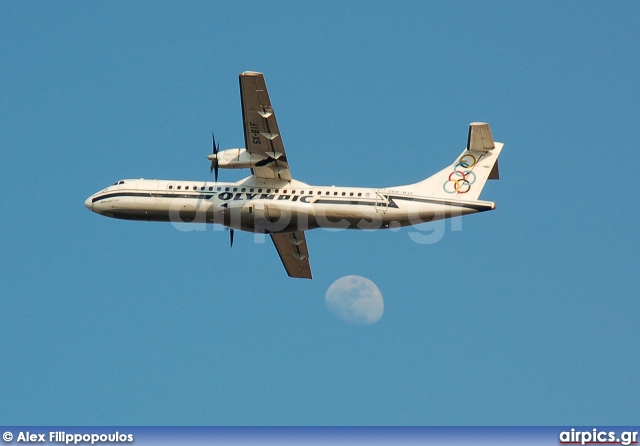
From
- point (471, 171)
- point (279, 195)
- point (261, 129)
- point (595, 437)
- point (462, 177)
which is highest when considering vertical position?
point (261, 129)

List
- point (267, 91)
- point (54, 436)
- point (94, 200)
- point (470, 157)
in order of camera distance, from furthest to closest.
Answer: point (94, 200)
point (470, 157)
point (267, 91)
point (54, 436)

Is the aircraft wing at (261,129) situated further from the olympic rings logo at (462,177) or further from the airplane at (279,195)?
the olympic rings logo at (462,177)

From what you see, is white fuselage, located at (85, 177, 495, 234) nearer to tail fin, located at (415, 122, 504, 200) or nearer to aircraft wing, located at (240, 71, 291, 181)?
tail fin, located at (415, 122, 504, 200)

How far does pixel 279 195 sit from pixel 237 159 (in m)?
2.31

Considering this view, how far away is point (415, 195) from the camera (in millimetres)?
41281

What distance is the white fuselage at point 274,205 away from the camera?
135 feet

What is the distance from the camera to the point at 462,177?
41906mm

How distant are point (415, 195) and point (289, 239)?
24.7ft

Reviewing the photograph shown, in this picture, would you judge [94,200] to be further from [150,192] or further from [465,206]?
[465,206]

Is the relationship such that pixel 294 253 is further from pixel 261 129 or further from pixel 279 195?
pixel 261 129

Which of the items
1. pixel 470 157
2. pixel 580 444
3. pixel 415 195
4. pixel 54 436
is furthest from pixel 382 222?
pixel 54 436

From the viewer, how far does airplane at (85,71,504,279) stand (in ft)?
134

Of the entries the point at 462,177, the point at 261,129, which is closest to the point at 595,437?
the point at 462,177

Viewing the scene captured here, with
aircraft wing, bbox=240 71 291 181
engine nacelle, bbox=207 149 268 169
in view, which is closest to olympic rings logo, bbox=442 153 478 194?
aircraft wing, bbox=240 71 291 181
